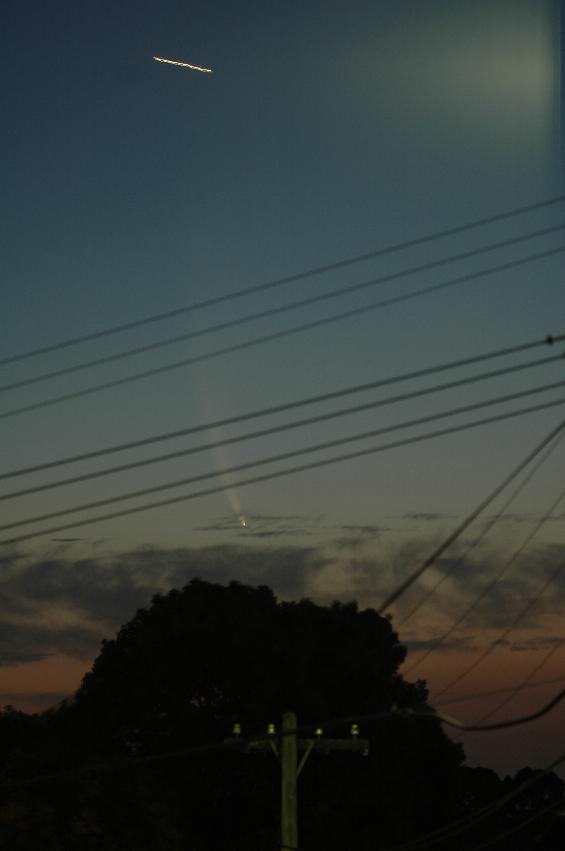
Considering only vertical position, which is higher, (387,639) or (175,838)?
(387,639)

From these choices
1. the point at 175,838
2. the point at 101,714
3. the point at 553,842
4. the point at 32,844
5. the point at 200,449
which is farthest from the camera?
the point at 553,842

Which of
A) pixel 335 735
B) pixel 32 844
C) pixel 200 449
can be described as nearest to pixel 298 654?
Answer: pixel 335 735

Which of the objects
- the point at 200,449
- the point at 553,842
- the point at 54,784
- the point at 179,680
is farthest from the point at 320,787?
the point at 553,842

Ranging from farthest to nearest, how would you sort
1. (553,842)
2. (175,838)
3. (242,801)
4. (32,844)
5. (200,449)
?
1. (553,842)
2. (242,801)
3. (175,838)
4. (32,844)
5. (200,449)

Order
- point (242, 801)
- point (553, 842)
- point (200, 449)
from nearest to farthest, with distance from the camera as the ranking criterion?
point (200, 449) → point (242, 801) → point (553, 842)

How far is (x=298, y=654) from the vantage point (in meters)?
46.0

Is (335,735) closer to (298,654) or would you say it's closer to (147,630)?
(298,654)

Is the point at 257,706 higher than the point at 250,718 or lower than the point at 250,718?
higher

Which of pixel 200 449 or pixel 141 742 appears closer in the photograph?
pixel 200 449

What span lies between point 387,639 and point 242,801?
8.82 m

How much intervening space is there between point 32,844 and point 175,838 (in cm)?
481

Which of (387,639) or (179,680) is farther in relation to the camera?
(387,639)

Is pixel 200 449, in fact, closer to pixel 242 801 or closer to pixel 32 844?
pixel 32 844

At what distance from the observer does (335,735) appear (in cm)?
4675
